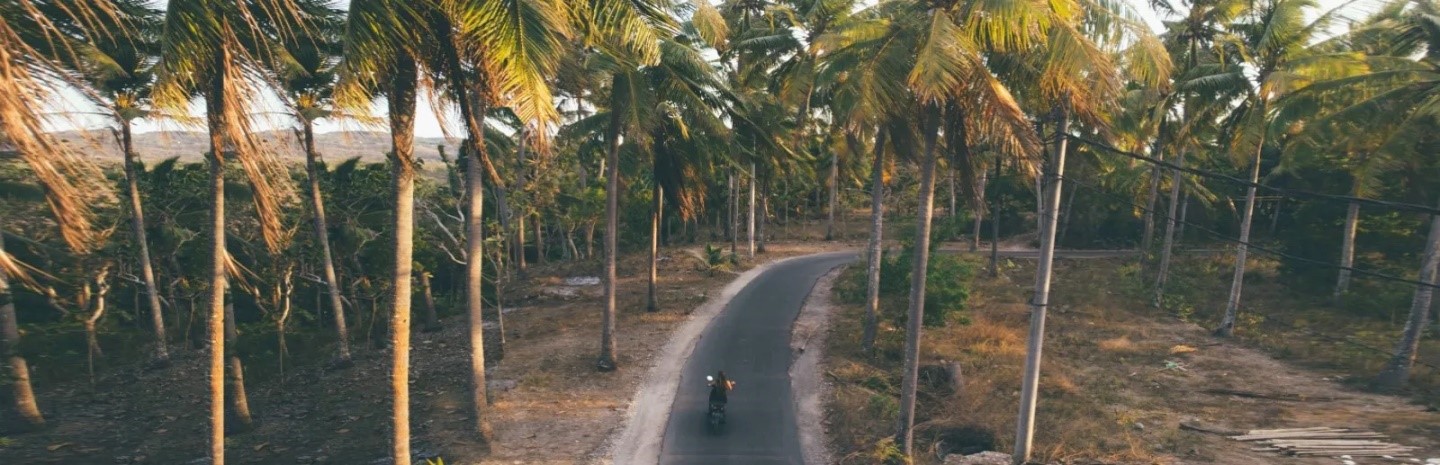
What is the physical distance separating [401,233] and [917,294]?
9024mm

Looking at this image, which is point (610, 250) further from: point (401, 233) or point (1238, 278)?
point (1238, 278)

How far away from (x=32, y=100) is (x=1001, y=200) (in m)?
50.0

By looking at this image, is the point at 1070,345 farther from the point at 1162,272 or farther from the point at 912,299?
the point at 912,299

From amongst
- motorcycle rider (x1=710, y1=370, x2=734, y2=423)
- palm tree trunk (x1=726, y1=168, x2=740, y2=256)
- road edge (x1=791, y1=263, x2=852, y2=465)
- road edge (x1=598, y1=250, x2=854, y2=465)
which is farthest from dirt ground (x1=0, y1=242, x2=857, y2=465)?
palm tree trunk (x1=726, y1=168, x2=740, y2=256)

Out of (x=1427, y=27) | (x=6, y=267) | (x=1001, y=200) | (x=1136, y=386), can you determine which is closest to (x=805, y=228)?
(x=1001, y=200)

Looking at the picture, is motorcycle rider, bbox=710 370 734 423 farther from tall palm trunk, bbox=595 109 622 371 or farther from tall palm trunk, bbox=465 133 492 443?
tall palm trunk, bbox=465 133 492 443

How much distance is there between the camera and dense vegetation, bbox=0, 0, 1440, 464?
21.3ft

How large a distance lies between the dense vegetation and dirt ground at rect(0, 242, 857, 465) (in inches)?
39.3

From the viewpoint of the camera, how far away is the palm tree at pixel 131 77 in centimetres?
676

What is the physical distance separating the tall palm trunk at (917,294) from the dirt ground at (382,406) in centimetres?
632

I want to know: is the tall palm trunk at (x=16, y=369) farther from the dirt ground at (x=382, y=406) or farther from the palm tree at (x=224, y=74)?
the palm tree at (x=224, y=74)

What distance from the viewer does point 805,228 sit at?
5853 cm

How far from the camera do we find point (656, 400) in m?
17.4

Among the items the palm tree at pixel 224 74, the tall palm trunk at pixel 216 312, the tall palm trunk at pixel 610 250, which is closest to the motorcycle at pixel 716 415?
the tall palm trunk at pixel 610 250
